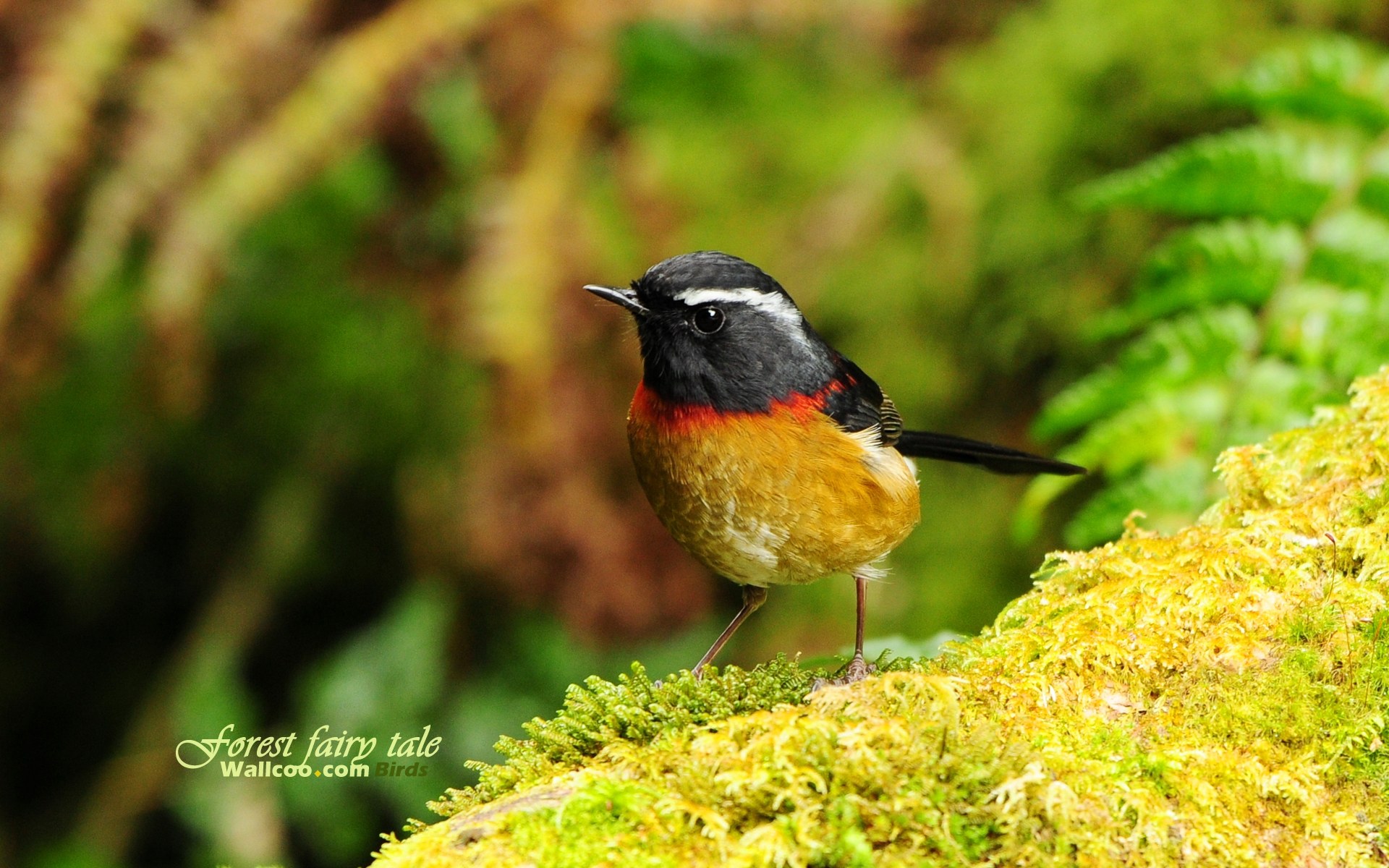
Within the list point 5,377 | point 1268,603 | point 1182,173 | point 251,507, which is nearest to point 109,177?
point 5,377

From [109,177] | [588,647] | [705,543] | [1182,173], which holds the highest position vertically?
[1182,173]

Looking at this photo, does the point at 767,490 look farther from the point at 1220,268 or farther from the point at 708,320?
the point at 1220,268

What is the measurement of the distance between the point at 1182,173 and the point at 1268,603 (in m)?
2.42

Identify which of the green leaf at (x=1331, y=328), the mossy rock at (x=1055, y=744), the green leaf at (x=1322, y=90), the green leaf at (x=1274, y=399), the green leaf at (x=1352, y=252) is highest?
the green leaf at (x=1322, y=90)

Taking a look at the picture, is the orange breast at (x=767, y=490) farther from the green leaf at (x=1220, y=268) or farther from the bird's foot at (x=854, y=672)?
the green leaf at (x=1220, y=268)

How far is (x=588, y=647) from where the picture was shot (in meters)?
5.80

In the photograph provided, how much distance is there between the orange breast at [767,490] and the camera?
336 cm

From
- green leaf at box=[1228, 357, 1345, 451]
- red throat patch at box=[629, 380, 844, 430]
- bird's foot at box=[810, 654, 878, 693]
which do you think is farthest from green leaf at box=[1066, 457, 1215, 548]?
bird's foot at box=[810, 654, 878, 693]

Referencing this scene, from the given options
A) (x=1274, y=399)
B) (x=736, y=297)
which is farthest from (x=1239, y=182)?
(x=736, y=297)

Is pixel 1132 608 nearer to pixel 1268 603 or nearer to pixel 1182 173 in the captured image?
pixel 1268 603

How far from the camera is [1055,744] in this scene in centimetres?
198

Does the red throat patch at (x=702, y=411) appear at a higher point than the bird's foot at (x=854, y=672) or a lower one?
higher

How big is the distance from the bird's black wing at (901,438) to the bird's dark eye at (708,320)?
44 centimetres

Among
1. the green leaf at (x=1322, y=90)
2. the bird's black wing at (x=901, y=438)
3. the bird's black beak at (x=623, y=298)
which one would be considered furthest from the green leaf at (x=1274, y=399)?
the bird's black beak at (x=623, y=298)
